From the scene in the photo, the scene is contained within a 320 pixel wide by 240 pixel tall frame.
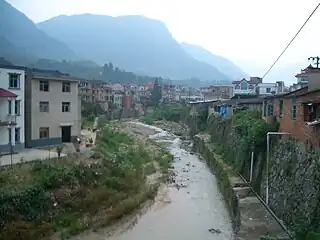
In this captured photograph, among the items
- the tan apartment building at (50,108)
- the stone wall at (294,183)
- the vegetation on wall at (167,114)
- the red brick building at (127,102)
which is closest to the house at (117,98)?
the red brick building at (127,102)

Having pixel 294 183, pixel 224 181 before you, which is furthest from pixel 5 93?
pixel 294 183

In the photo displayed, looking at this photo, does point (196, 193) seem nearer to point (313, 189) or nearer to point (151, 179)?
point (151, 179)

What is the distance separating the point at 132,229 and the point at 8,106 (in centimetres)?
1152

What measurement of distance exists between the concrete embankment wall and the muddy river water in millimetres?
652

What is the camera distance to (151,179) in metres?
23.8

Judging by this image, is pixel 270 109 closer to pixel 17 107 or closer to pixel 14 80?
pixel 17 107

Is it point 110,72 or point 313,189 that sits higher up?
point 110,72

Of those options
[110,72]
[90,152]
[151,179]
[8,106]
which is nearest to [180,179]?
[151,179]

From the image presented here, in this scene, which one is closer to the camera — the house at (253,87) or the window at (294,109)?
the window at (294,109)

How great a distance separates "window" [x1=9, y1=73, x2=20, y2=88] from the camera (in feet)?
72.0

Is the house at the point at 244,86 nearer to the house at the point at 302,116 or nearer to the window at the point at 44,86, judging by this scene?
the window at the point at 44,86

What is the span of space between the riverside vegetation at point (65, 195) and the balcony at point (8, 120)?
14.2 feet

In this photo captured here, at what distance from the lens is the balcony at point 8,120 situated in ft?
68.5

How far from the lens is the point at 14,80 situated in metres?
22.2
